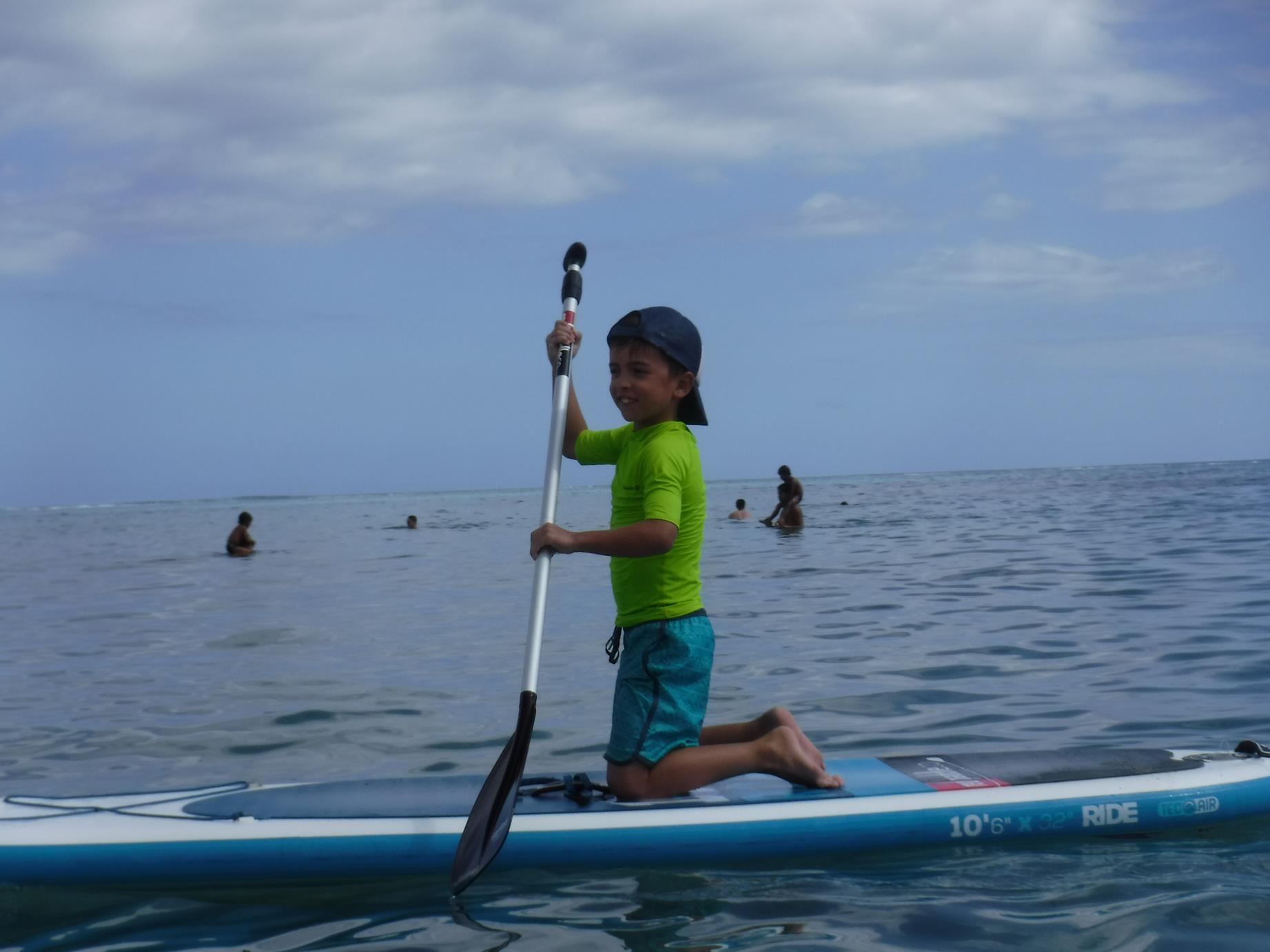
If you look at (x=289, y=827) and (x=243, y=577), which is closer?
(x=289, y=827)

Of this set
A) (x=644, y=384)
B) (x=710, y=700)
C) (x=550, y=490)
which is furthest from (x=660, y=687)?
(x=710, y=700)

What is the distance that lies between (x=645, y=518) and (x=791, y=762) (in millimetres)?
1033

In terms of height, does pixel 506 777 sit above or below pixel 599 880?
above

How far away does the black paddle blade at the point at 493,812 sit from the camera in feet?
12.4

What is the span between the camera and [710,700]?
708 cm

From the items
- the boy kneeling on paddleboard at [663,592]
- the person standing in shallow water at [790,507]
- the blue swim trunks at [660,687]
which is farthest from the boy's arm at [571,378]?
the person standing in shallow water at [790,507]

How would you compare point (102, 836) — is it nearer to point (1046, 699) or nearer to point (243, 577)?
point (1046, 699)

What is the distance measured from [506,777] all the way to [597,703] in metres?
3.06

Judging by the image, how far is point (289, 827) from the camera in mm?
3926

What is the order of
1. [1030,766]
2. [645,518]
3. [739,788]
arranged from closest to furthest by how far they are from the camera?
1. [645,518]
2. [739,788]
3. [1030,766]

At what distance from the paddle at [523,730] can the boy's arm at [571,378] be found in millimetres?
35

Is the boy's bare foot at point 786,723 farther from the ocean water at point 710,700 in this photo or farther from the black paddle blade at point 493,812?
the black paddle blade at point 493,812

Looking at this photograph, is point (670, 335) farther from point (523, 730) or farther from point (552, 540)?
point (523, 730)

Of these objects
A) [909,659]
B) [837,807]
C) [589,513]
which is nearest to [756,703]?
[909,659]
